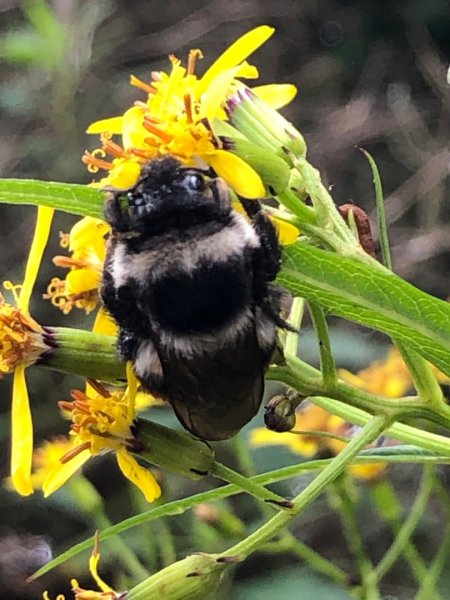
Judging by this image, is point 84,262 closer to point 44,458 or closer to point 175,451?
point 175,451

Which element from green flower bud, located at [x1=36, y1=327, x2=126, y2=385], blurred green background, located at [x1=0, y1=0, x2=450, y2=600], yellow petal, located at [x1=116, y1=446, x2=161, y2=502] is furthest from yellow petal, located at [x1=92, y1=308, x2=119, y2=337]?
blurred green background, located at [x1=0, y1=0, x2=450, y2=600]

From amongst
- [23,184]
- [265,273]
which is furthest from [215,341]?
[23,184]

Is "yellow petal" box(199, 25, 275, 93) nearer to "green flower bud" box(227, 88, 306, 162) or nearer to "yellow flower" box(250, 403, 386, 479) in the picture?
"green flower bud" box(227, 88, 306, 162)

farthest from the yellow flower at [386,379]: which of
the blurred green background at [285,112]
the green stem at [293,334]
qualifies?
the green stem at [293,334]

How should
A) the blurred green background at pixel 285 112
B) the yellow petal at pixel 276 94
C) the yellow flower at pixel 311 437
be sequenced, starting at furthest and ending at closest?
1. the blurred green background at pixel 285 112
2. the yellow flower at pixel 311 437
3. the yellow petal at pixel 276 94

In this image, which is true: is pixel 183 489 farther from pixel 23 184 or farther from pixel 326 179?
pixel 23 184

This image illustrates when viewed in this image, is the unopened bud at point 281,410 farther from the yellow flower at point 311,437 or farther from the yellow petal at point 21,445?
the yellow flower at point 311,437
